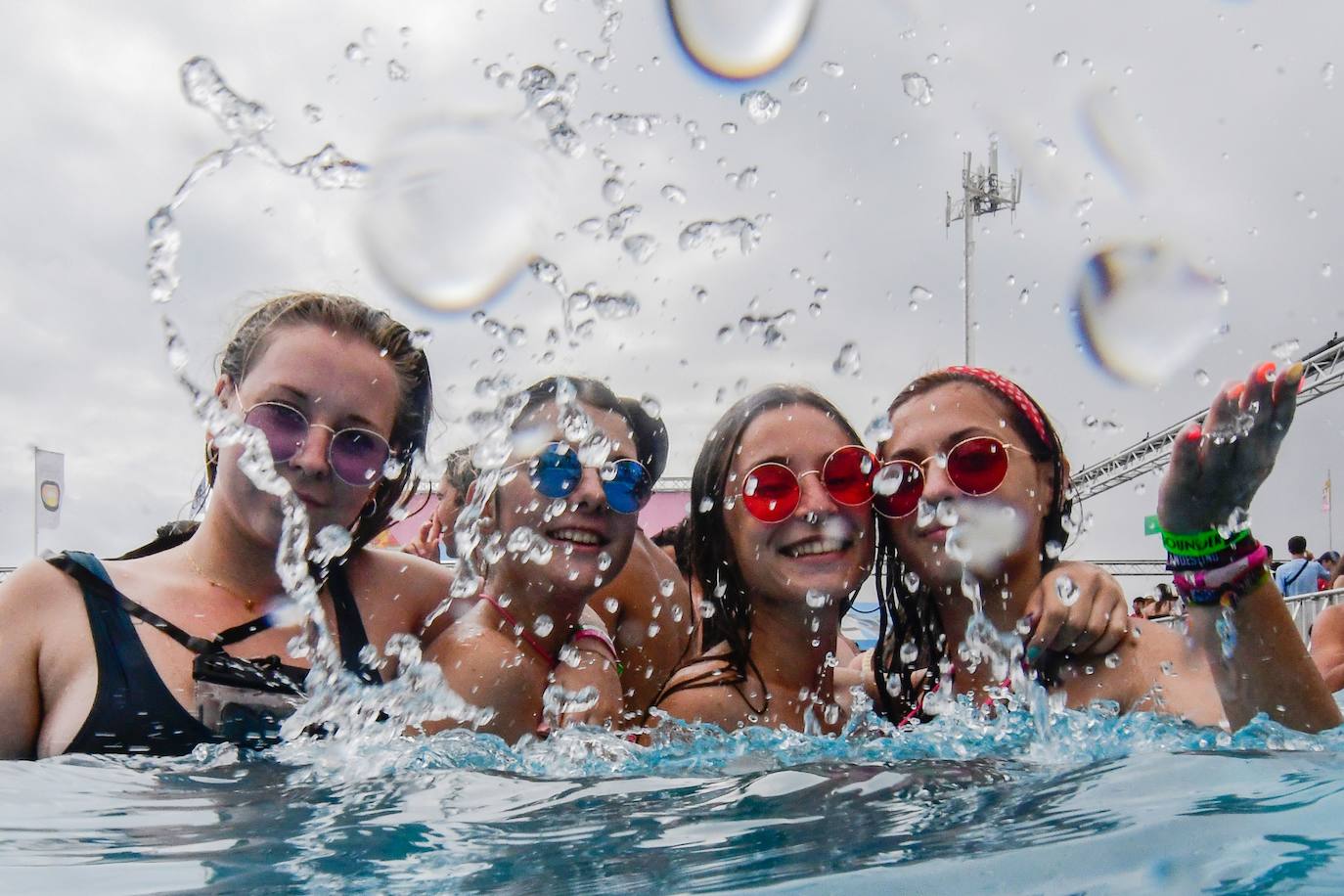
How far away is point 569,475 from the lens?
2.44m

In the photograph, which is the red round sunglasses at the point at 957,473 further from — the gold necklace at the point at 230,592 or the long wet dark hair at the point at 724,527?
the gold necklace at the point at 230,592

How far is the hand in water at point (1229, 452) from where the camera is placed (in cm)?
171

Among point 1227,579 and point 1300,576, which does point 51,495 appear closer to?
point 1227,579

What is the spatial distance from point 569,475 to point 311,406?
0.61m

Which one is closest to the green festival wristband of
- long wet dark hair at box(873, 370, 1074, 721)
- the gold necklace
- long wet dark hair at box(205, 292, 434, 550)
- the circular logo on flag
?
long wet dark hair at box(873, 370, 1074, 721)

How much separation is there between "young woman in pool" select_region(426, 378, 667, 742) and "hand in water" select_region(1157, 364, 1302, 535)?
1185mm

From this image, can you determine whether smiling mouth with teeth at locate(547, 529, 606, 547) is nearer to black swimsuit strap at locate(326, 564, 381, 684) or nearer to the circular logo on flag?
black swimsuit strap at locate(326, 564, 381, 684)

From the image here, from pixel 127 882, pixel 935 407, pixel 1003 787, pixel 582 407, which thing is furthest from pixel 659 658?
pixel 127 882

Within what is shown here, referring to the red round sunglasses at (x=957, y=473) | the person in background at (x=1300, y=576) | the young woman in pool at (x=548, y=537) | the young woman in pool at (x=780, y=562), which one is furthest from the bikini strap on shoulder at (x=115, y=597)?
the person in background at (x=1300, y=576)

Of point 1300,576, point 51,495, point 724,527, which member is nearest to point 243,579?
point 724,527

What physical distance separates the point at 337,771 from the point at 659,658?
1293 mm

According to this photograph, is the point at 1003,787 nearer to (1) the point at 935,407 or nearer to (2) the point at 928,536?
(2) the point at 928,536

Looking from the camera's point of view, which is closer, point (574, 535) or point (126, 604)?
point (126, 604)

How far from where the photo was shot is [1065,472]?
2.61m
